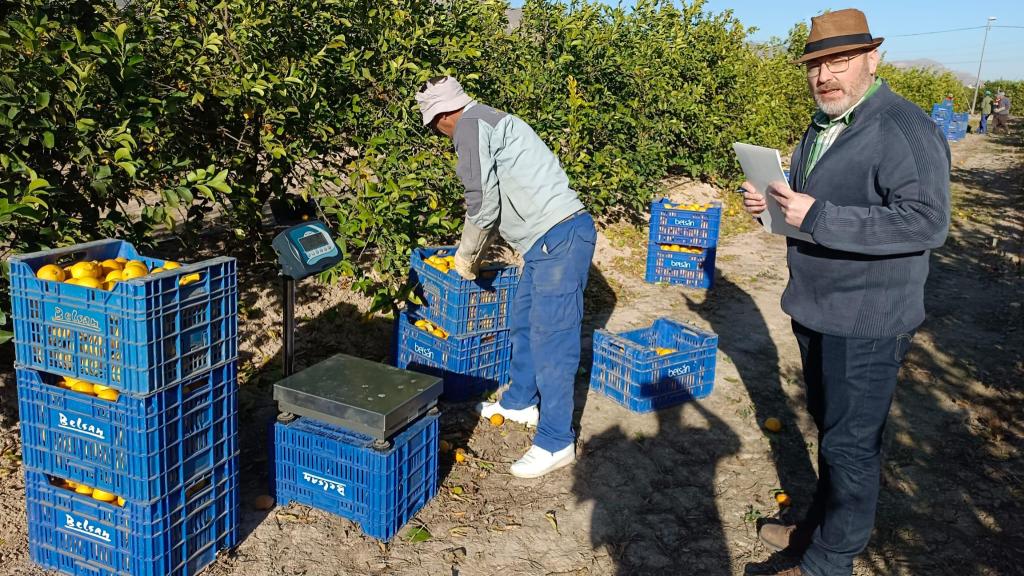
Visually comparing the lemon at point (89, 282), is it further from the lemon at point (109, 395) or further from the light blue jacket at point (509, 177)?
the light blue jacket at point (509, 177)

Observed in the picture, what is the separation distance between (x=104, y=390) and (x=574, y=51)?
7.88 m

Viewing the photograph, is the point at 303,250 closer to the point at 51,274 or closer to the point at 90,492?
the point at 51,274

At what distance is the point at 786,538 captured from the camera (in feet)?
12.4

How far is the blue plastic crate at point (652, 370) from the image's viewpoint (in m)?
5.32

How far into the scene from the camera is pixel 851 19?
9.40 ft

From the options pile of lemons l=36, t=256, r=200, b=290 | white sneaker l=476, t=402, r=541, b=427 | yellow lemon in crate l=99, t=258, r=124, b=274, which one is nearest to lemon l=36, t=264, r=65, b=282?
pile of lemons l=36, t=256, r=200, b=290

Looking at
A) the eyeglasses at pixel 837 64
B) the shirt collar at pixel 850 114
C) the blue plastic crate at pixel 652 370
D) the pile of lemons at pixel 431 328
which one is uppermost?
the eyeglasses at pixel 837 64

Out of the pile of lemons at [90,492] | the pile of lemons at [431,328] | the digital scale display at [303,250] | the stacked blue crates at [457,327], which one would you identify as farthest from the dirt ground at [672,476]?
the digital scale display at [303,250]

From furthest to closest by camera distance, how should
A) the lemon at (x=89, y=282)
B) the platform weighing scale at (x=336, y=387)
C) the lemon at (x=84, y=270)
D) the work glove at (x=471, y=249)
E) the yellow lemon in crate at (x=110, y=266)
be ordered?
the work glove at (x=471, y=249) → the platform weighing scale at (x=336, y=387) → the yellow lemon in crate at (x=110, y=266) → the lemon at (x=84, y=270) → the lemon at (x=89, y=282)

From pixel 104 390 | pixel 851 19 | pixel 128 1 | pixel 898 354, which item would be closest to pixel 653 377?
pixel 898 354

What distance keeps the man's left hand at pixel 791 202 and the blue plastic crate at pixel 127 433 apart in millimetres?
2424

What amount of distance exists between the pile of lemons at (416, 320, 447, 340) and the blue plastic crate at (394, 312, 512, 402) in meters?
0.04

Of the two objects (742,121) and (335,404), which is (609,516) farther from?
(742,121)

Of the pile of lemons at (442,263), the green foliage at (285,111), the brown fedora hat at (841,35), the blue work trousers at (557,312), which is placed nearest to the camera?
the brown fedora hat at (841,35)
